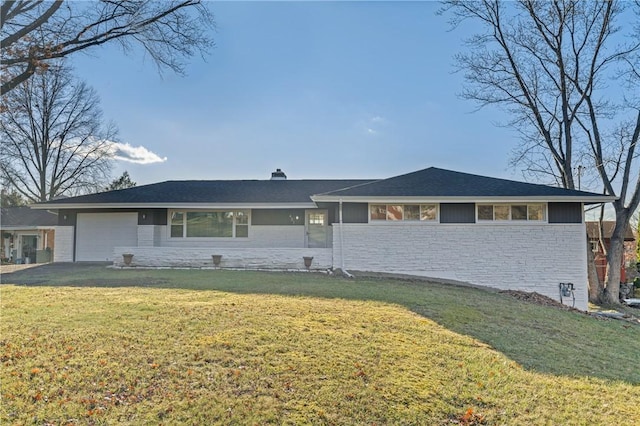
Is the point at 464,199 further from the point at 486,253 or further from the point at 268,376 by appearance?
the point at 268,376

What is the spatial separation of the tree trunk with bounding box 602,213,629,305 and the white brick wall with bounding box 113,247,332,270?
478 inches

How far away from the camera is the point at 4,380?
171 inches

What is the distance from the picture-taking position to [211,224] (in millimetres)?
17297

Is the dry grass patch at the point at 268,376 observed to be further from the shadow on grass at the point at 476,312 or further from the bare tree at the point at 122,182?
the bare tree at the point at 122,182

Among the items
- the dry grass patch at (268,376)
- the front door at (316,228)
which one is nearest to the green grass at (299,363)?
the dry grass patch at (268,376)

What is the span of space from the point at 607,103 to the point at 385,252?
13499 mm

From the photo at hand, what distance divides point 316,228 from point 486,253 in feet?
22.5

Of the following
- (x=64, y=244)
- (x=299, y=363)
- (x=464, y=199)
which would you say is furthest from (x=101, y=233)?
(x=299, y=363)

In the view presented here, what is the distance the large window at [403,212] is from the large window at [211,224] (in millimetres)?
6000

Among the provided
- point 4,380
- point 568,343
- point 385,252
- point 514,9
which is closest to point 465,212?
point 385,252

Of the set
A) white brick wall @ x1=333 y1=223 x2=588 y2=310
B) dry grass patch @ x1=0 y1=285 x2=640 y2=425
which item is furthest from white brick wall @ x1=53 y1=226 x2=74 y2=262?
white brick wall @ x1=333 y1=223 x2=588 y2=310

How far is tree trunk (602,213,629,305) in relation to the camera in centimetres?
1686

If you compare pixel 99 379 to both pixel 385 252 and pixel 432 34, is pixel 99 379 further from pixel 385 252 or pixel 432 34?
pixel 432 34

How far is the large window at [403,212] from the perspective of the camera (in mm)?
13969
